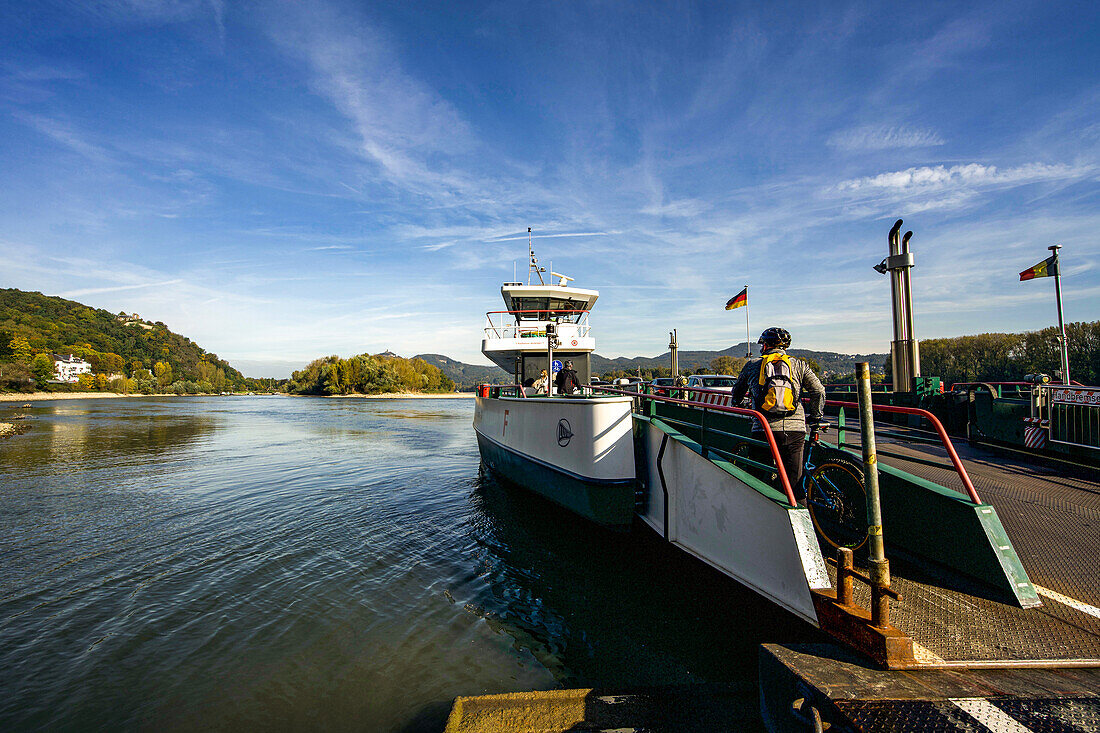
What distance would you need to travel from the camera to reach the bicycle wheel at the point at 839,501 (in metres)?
4.73

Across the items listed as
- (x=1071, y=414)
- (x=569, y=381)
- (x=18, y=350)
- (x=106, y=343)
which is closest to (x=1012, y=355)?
(x=1071, y=414)

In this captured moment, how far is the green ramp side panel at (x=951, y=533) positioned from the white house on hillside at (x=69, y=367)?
154457 mm

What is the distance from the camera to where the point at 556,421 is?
734 centimetres

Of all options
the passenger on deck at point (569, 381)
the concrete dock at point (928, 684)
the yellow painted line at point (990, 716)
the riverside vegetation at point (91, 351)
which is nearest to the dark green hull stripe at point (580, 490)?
the passenger on deck at point (569, 381)

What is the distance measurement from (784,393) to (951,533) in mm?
1721

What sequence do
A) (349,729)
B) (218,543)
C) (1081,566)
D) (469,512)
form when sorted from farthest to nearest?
(469,512) < (218,543) < (1081,566) < (349,729)

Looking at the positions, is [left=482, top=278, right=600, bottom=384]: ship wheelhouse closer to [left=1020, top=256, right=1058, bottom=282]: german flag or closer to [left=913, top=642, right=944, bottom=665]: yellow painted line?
[left=913, top=642, right=944, bottom=665]: yellow painted line

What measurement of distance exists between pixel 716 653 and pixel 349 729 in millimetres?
3038

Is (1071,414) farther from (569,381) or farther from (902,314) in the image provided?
(569,381)

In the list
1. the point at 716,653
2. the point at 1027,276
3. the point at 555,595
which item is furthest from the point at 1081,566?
the point at 1027,276

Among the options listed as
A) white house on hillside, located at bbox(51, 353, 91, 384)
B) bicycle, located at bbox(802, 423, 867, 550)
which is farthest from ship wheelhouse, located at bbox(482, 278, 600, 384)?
white house on hillside, located at bbox(51, 353, 91, 384)

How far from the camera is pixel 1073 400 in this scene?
854 centimetres

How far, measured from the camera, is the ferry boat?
634 cm

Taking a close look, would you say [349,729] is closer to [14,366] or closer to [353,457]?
[353,457]
